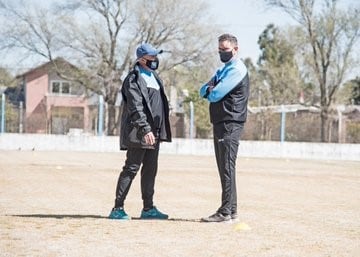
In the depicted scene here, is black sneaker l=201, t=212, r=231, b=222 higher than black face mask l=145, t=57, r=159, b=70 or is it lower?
lower

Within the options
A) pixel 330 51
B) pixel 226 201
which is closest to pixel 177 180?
pixel 226 201

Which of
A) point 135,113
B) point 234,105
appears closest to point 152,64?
point 135,113

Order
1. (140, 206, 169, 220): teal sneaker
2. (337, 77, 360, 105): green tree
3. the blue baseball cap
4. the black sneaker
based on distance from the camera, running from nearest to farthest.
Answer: the black sneaker, the blue baseball cap, (140, 206, 169, 220): teal sneaker, (337, 77, 360, 105): green tree

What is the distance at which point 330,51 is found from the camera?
4294 centimetres

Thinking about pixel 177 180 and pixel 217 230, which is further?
pixel 177 180

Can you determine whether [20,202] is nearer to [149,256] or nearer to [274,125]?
[149,256]

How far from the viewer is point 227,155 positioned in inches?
300

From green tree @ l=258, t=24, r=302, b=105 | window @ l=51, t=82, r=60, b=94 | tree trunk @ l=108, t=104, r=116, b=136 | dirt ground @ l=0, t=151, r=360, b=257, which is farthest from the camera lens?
window @ l=51, t=82, r=60, b=94

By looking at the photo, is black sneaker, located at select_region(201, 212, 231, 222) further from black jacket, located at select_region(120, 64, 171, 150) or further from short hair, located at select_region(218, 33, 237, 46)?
short hair, located at select_region(218, 33, 237, 46)

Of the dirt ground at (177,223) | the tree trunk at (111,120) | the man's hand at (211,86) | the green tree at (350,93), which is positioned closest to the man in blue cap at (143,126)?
the dirt ground at (177,223)

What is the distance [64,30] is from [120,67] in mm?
3759

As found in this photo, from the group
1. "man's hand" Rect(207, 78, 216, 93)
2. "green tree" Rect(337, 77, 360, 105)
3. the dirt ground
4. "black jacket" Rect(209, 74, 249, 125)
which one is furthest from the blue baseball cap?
"green tree" Rect(337, 77, 360, 105)

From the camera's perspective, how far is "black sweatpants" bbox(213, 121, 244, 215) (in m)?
7.61

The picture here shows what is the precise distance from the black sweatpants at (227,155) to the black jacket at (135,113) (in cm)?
65
